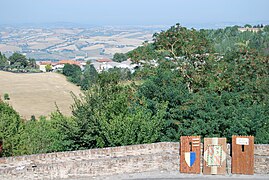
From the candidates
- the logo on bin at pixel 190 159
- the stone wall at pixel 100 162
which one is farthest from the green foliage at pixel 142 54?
the logo on bin at pixel 190 159

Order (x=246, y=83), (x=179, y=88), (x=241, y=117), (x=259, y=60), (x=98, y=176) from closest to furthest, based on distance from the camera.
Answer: (x=98, y=176) < (x=241, y=117) < (x=179, y=88) < (x=246, y=83) < (x=259, y=60)

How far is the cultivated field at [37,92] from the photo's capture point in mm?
72500

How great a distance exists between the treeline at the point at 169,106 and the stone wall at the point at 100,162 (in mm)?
1678

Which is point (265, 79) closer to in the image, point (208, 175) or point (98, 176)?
point (208, 175)

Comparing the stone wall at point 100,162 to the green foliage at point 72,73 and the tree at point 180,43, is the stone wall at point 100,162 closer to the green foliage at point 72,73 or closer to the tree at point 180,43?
the tree at point 180,43

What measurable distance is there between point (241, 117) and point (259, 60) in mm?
12374

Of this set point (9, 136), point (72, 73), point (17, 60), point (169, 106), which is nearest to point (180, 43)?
point (169, 106)

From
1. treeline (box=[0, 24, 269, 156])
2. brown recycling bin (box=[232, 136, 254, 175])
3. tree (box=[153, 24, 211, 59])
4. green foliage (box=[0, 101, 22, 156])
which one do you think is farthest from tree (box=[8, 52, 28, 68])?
brown recycling bin (box=[232, 136, 254, 175])

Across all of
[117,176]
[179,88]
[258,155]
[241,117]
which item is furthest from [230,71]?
[117,176]

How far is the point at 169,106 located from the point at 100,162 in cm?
819

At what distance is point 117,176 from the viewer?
1656 centimetres

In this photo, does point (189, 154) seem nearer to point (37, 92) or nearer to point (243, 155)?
point (243, 155)

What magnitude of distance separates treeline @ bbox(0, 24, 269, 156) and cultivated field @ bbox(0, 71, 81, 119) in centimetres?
3791

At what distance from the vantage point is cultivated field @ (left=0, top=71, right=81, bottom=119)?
2854 inches
